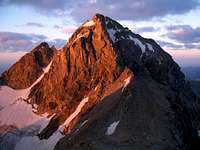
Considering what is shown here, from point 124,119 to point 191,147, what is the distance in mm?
24178

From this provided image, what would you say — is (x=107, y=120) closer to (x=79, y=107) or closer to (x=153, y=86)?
(x=153, y=86)

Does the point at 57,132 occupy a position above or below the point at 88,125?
below

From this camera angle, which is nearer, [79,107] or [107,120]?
[107,120]

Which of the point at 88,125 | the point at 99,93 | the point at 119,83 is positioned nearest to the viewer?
the point at 88,125

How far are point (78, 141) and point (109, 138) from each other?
13359 mm

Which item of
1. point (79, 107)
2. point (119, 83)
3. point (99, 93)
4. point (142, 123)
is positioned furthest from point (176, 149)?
point (79, 107)

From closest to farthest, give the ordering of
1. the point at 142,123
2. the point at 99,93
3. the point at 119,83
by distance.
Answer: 1. the point at 142,123
2. the point at 119,83
3. the point at 99,93

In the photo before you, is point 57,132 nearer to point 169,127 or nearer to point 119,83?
point 119,83

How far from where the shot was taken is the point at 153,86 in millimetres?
151500

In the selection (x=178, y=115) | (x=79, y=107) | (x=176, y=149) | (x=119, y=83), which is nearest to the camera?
(x=176, y=149)

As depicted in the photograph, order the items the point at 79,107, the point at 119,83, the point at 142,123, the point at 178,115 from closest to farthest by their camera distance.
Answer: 1. the point at 142,123
2. the point at 178,115
3. the point at 119,83
4. the point at 79,107

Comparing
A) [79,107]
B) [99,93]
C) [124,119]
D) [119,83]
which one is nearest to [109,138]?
[124,119]

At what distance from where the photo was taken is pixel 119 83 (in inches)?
6644

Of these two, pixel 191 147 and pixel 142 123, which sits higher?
pixel 142 123
